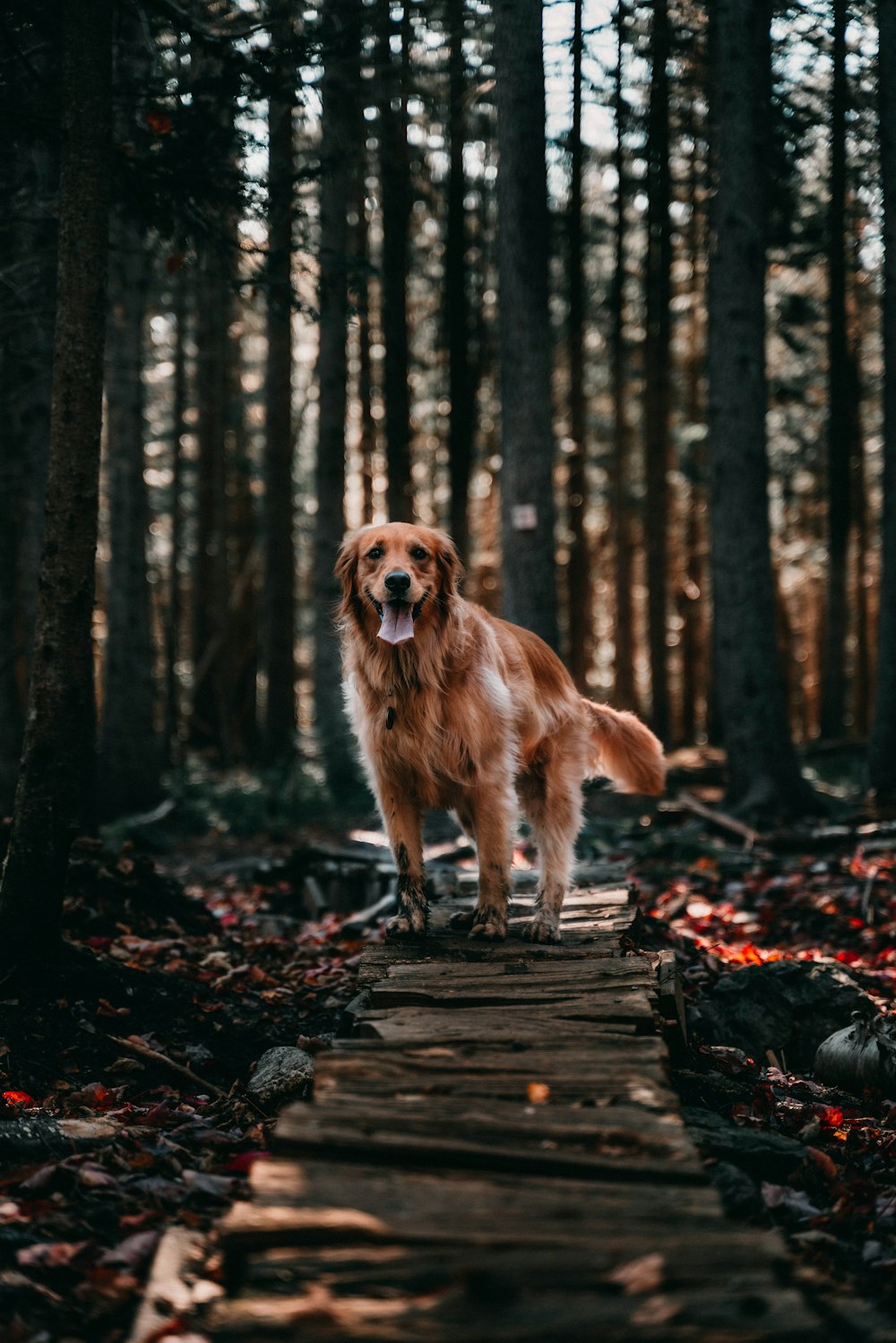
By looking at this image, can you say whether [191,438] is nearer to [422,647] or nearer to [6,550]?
[6,550]

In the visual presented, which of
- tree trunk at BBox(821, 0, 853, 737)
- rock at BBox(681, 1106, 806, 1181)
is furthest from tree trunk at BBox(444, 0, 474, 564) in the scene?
rock at BBox(681, 1106, 806, 1181)

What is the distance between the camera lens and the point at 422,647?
17.6ft

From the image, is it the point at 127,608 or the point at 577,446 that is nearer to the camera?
the point at 127,608

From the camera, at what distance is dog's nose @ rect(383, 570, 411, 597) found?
5.13 meters

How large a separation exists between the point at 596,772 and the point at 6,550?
29.7 feet

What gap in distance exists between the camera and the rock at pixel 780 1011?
5.61 meters

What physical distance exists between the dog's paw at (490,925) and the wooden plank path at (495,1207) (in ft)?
3.87

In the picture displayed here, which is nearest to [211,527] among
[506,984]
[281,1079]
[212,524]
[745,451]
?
[212,524]

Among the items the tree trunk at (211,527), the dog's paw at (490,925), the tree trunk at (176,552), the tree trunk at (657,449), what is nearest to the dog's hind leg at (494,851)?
the dog's paw at (490,925)

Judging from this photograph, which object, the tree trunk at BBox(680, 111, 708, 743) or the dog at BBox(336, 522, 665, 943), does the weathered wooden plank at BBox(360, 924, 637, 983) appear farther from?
the tree trunk at BBox(680, 111, 708, 743)

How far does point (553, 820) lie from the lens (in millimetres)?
6066

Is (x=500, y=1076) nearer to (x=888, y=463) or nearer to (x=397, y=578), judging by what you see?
(x=397, y=578)

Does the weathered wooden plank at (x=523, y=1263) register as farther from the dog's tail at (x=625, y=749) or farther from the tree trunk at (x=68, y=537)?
the dog's tail at (x=625, y=749)

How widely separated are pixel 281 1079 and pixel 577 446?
57.9 ft
